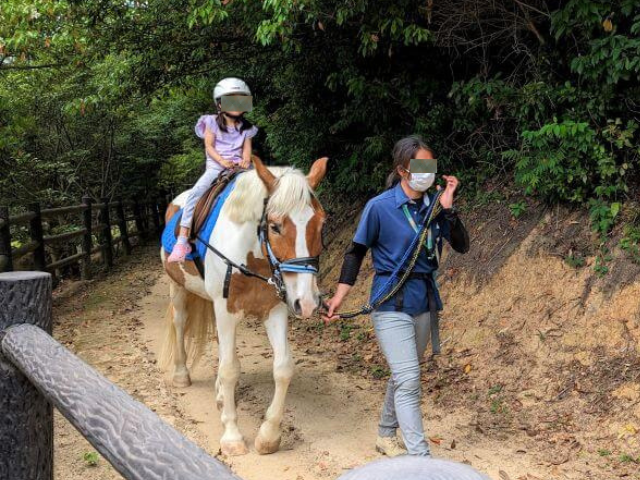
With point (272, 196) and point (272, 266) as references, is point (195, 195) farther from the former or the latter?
point (272, 266)

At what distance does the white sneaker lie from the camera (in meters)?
3.87

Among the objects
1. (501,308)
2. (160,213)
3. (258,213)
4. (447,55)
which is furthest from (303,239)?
(160,213)

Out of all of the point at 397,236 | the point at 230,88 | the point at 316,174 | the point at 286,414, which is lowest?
the point at 286,414

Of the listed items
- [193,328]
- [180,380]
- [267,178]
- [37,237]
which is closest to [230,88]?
[267,178]

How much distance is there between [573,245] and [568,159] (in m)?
0.80

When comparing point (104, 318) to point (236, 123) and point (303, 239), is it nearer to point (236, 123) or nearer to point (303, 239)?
point (236, 123)

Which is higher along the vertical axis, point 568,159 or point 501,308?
point 568,159

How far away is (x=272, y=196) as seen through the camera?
3.76 meters

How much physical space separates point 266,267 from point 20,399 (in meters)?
2.25

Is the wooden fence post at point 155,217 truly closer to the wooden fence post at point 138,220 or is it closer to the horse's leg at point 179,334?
the wooden fence post at point 138,220

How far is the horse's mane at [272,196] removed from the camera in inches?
144

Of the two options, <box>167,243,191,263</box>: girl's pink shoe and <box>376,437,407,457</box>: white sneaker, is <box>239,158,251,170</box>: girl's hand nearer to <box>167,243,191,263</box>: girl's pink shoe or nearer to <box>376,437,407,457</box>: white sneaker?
<box>167,243,191,263</box>: girl's pink shoe

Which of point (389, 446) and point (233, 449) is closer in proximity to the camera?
point (389, 446)

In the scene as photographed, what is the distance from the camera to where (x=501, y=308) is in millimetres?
5660
